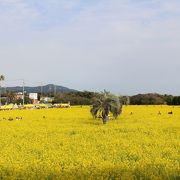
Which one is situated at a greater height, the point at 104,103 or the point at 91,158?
the point at 104,103

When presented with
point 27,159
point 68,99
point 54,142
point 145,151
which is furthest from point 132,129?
point 68,99

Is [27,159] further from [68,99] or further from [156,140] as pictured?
[68,99]

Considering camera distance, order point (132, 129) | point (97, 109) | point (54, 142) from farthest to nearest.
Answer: point (97, 109)
point (132, 129)
point (54, 142)

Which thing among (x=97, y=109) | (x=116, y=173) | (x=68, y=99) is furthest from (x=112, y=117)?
(x=68, y=99)

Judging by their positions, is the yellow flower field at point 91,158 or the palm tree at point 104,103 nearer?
the yellow flower field at point 91,158

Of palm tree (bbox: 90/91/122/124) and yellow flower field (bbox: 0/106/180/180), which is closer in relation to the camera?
yellow flower field (bbox: 0/106/180/180)

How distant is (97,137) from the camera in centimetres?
2644

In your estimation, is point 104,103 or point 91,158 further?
point 104,103

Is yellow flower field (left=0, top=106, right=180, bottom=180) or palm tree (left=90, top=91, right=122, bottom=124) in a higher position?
palm tree (left=90, top=91, right=122, bottom=124)

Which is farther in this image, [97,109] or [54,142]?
[97,109]

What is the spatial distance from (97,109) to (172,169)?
2757 centimetres

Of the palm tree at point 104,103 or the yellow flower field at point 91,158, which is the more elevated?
the palm tree at point 104,103

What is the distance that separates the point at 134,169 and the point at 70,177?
2.56m

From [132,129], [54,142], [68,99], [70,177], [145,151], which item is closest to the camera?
[70,177]
